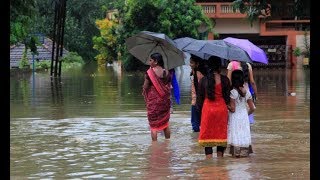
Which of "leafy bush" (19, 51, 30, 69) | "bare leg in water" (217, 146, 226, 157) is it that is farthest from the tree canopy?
"bare leg in water" (217, 146, 226, 157)

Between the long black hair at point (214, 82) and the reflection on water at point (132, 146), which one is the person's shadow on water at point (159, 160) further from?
the long black hair at point (214, 82)

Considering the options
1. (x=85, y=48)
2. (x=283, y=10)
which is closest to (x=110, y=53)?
(x=85, y=48)

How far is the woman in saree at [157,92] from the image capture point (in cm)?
991

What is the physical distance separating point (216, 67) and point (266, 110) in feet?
24.8

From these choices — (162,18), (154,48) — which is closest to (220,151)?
(154,48)

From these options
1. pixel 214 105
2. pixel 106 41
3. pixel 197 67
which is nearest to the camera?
pixel 214 105

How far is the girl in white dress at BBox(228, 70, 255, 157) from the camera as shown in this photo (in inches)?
322

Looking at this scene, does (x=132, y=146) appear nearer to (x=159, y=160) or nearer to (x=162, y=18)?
(x=159, y=160)

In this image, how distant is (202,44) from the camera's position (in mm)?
9609

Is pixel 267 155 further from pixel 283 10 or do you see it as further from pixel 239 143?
pixel 283 10

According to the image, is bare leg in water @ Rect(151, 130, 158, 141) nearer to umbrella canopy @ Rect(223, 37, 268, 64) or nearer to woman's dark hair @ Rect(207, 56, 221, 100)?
umbrella canopy @ Rect(223, 37, 268, 64)

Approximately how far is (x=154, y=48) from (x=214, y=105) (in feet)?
11.8

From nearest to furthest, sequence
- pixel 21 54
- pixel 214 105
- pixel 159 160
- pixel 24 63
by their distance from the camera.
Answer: pixel 214 105 → pixel 159 160 → pixel 24 63 → pixel 21 54

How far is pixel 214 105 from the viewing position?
8117mm
